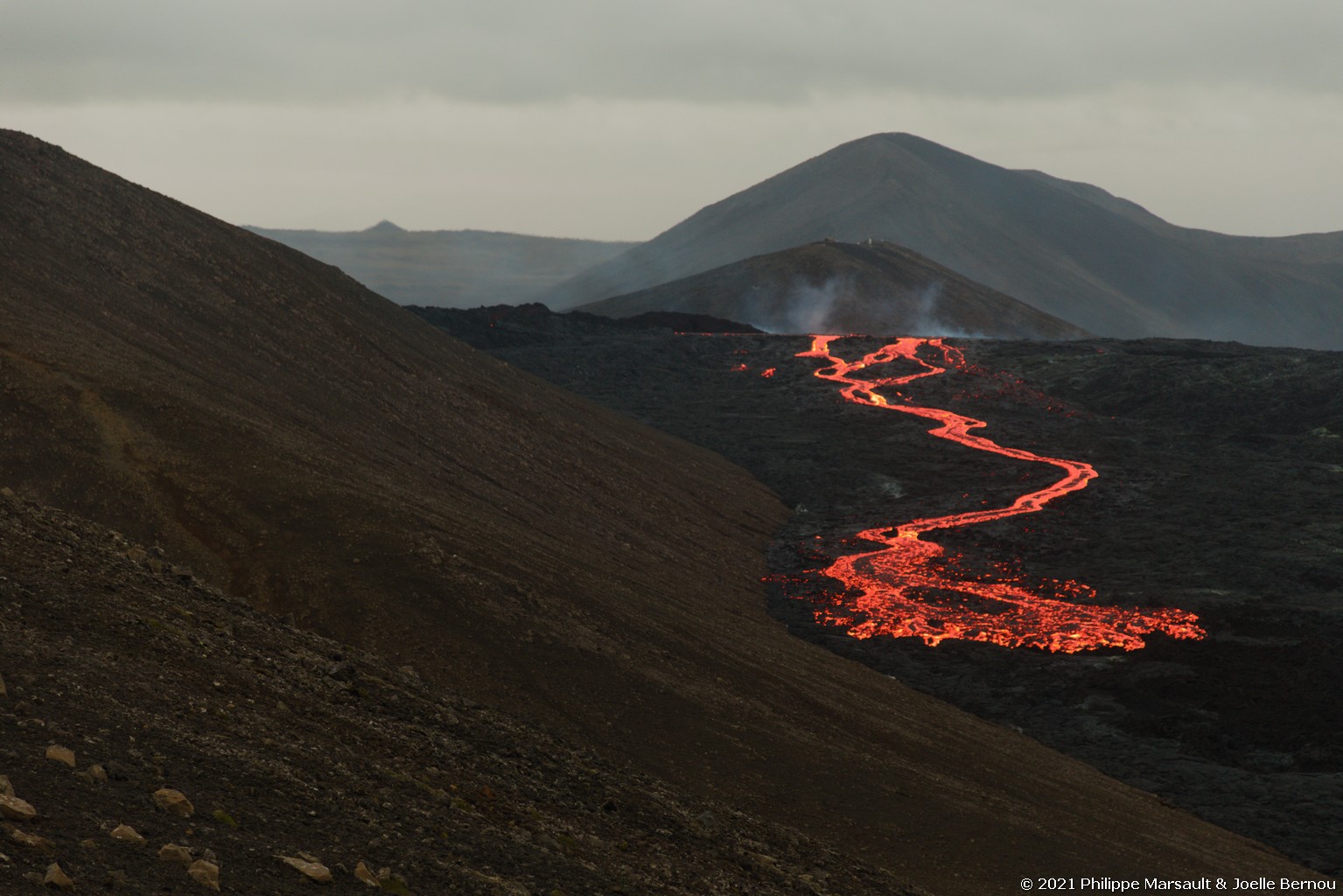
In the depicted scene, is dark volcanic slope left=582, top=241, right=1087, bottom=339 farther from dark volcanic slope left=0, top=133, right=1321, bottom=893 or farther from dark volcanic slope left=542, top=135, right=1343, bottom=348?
dark volcanic slope left=0, top=133, right=1321, bottom=893

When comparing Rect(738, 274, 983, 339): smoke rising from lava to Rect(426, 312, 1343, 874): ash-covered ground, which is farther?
Rect(738, 274, 983, 339): smoke rising from lava

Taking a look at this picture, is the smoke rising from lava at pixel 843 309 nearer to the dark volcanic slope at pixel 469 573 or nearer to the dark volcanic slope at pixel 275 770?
the dark volcanic slope at pixel 469 573

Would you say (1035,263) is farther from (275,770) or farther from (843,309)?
(275,770)

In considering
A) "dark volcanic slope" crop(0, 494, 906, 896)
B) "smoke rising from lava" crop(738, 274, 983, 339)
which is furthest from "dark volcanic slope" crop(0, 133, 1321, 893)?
"smoke rising from lava" crop(738, 274, 983, 339)

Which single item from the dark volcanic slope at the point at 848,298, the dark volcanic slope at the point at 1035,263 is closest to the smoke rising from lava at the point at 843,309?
the dark volcanic slope at the point at 848,298

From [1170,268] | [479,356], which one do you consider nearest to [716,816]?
[479,356]

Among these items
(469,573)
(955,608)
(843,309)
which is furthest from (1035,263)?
(469,573)

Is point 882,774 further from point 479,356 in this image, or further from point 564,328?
point 564,328
